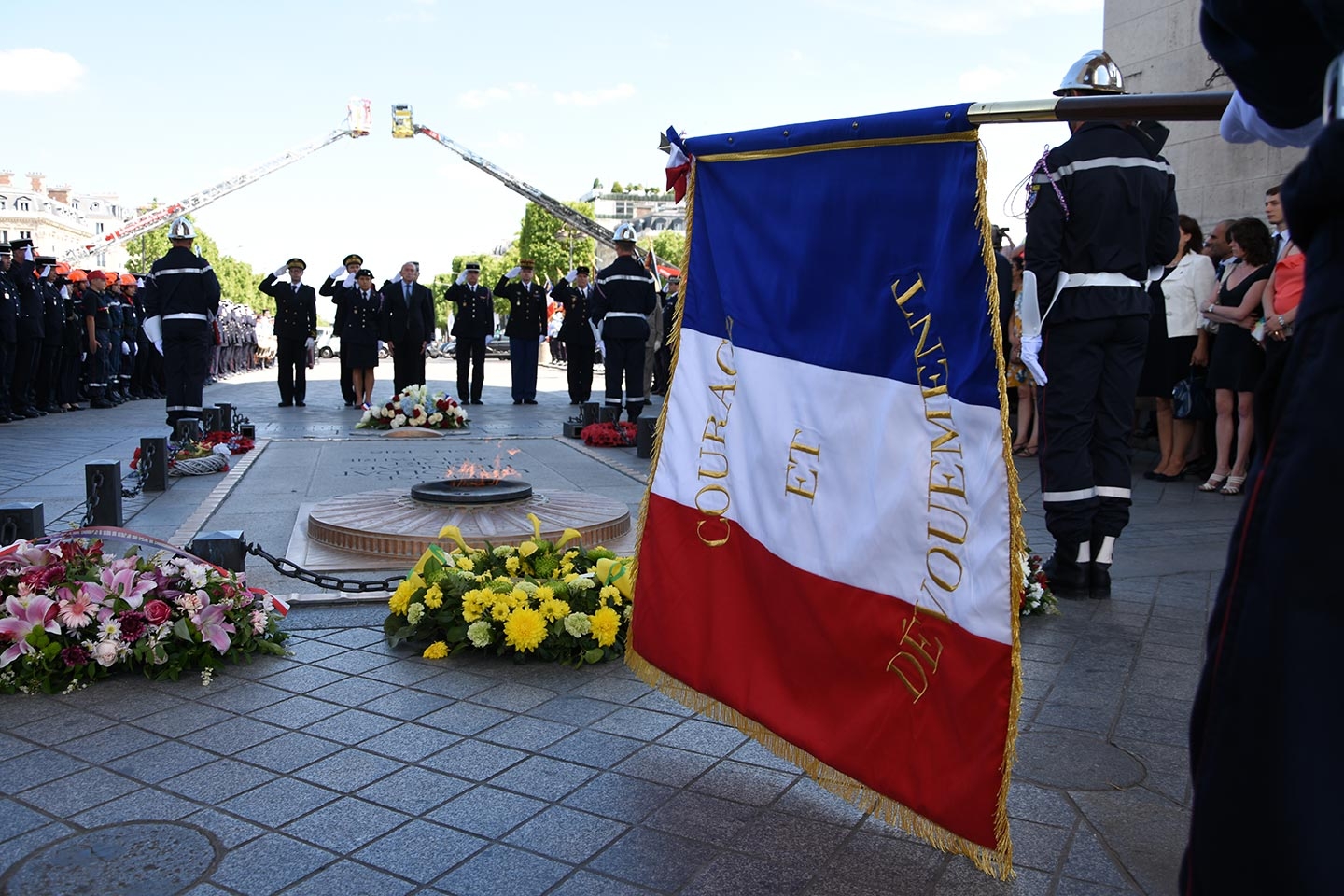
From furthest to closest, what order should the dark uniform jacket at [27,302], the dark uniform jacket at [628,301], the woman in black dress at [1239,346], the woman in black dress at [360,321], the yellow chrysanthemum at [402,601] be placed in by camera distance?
the woman in black dress at [360,321], the dark uniform jacket at [27,302], the dark uniform jacket at [628,301], the woman in black dress at [1239,346], the yellow chrysanthemum at [402,601]

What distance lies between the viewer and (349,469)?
32.9ft

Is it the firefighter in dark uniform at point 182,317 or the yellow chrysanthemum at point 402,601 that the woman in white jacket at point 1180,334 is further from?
the firefighter in dark uniform at point 182,317

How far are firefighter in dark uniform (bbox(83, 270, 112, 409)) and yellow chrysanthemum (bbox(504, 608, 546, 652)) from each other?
15883mm

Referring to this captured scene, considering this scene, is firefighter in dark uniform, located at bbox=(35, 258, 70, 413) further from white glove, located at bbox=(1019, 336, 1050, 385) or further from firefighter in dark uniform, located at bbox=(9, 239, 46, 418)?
white glove, located at bbox=(1019, 336, 1050, 385)

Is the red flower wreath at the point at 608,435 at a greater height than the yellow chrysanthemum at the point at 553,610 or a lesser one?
lesser

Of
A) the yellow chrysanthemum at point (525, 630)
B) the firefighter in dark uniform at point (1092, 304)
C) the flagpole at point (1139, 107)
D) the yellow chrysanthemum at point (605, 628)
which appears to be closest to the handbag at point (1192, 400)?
the firefighter in dark uniform at point (1092, 304)

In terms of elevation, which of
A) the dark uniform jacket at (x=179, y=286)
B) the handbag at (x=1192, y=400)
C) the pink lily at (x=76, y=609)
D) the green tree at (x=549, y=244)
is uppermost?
the green tree at (x=549, y=244)

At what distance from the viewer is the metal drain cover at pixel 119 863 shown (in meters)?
2.66

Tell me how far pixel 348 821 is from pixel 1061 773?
2.10 m

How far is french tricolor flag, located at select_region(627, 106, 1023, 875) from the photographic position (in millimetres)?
2590

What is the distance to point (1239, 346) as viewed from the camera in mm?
9289

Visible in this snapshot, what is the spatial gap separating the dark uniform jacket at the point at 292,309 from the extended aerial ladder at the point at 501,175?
49.4 meters

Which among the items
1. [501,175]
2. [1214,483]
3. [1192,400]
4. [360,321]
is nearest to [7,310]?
[360,321]

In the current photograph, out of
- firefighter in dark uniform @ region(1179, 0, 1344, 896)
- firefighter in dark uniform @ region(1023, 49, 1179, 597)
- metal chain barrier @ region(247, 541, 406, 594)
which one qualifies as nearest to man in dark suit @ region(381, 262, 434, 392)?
metal chain barrier @ region(247, 541, 406, 594)
